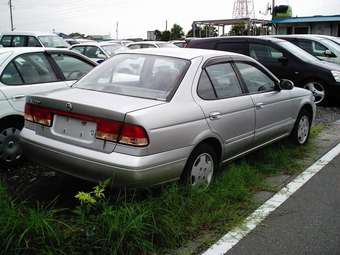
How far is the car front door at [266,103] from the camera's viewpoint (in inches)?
213

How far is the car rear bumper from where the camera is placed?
3711mm

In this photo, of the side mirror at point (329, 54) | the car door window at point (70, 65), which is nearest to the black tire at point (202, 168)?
the car door window at point (70, 65)

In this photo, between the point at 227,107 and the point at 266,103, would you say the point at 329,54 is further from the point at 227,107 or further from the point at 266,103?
the point at 227,107

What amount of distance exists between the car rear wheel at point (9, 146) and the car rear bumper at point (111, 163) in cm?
106

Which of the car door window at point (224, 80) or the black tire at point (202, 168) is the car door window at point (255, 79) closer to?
the car door window at point (224, 80)

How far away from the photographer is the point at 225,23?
144 ft

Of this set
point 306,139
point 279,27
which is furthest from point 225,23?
point 306,139

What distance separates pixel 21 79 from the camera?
5508 millimetres

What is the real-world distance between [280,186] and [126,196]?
1918 mm

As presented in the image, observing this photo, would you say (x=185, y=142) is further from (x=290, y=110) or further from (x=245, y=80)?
(x=290, y=110)

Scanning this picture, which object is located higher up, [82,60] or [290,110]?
[82,60]

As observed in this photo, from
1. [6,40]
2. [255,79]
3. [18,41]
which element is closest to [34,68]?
[255,79]

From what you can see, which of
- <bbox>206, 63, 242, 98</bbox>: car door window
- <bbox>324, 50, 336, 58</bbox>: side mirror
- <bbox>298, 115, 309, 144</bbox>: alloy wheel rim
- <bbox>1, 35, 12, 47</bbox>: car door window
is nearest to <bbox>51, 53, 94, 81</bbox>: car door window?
<bbox>206, 63, 242, 98</bbox>: car door window

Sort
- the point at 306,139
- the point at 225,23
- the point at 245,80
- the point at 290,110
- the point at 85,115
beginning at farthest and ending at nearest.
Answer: the point at 225,23
the point at 306,139
the point at 290,110
the point at 245,80
the point at 85,115
